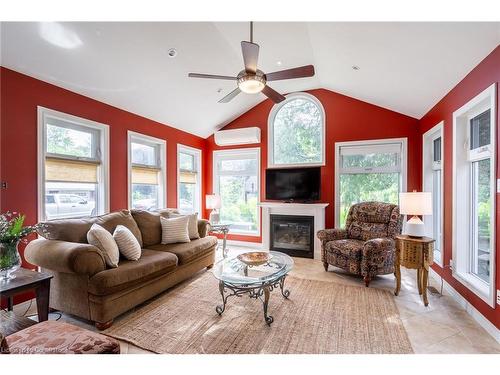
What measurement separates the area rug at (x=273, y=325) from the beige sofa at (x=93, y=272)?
19cm

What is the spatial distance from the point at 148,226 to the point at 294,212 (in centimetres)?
265

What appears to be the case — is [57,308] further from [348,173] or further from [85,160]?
[348,173]

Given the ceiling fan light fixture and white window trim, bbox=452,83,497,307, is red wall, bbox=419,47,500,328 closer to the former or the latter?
white window trim, bbox=452,83,497,307

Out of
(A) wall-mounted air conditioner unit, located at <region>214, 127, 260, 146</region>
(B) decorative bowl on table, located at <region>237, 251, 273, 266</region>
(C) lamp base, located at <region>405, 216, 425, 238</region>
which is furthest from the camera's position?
(A) wall-mounted air conditioner unit, located at <region>214, 127, 260, 146</region>

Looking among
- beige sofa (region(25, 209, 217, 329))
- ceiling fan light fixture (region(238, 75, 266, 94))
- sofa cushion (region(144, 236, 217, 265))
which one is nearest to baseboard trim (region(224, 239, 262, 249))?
sofa cushion (region(144, 236, 217, 265))

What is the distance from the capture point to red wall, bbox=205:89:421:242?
165 inches

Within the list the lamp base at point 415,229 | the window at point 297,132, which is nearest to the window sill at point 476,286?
the lamp base at point 415,229

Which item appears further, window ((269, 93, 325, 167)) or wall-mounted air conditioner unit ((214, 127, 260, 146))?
wall-mounted air conditioner unit ((214, 127, 260, 146))

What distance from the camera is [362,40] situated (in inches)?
106

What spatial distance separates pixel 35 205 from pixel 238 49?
3.20 m

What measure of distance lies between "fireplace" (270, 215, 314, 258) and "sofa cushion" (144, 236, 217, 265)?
1.65m

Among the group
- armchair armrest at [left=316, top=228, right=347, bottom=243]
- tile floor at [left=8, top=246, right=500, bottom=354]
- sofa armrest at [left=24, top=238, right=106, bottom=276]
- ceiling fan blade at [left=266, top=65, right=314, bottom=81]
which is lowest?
tile floor at [left=8, top=246, right=500, bottom=354]
